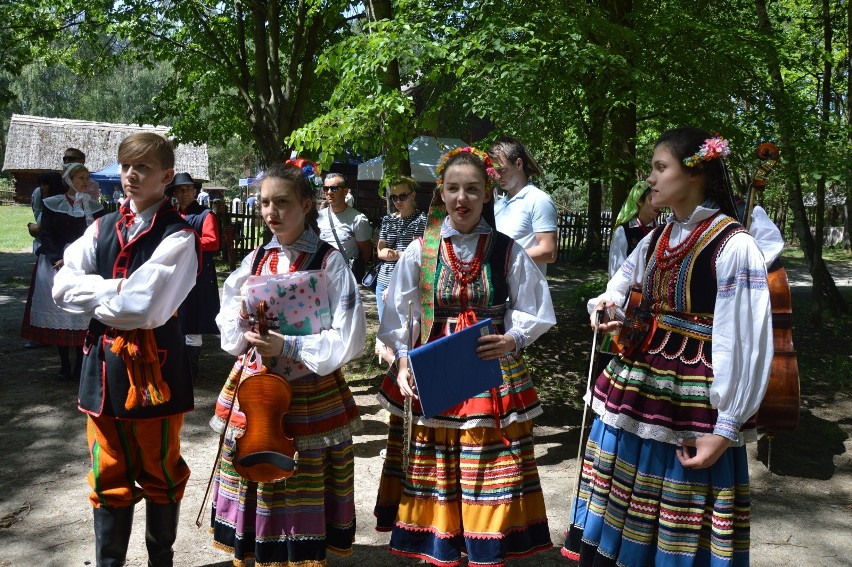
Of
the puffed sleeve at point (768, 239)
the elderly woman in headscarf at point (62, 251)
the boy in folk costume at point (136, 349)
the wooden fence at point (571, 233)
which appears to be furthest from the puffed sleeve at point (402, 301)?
the wooden fence at point (571, 233)

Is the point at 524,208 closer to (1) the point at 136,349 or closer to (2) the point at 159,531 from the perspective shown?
(1) the point at 136,349

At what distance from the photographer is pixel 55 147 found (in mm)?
43625

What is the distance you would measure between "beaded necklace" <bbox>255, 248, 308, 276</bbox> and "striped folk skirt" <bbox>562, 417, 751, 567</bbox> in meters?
1.46

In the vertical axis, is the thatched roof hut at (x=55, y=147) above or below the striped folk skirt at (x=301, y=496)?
→ above

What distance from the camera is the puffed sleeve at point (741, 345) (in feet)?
8.37

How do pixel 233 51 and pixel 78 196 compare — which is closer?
pixel 78 196

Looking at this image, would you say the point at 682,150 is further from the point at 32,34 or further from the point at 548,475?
the point at 32,34

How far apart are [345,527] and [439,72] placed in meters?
4.07

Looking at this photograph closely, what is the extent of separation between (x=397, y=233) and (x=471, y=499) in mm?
3727

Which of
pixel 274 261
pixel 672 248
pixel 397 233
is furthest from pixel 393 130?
pixel 672 248

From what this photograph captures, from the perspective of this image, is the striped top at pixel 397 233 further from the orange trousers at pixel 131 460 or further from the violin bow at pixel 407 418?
the orange trousers at pixel 131 460

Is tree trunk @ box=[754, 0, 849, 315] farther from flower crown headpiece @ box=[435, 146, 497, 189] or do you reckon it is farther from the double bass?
flower crown headpiece @ box=[435, 146, 497, 189]

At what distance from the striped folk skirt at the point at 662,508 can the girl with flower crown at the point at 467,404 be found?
419mm

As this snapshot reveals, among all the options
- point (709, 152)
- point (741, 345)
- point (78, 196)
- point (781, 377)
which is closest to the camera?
point (741, 345)
